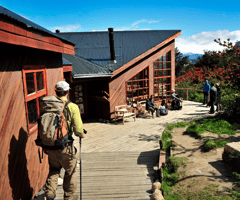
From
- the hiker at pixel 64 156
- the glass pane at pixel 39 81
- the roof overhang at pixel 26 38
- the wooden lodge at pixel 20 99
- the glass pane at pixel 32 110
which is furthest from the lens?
the glass pane at pixel 39 81

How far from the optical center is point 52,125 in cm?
306

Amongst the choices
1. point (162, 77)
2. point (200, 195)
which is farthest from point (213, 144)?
point (162, 77)

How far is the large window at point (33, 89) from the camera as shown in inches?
154

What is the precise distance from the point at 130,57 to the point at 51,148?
9425 millimetres

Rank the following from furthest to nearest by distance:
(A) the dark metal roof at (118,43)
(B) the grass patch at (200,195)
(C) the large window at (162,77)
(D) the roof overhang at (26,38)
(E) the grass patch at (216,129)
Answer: (C) the large window at (162,77), (A) the dark metal roof at (118,43), (E) the grass patch at (216,129), (B) the grass patch at (200,195), (D) the roof overhang at (26,38)

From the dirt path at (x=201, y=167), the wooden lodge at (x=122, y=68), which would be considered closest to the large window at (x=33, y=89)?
the dirt path at (x=201, y=167)

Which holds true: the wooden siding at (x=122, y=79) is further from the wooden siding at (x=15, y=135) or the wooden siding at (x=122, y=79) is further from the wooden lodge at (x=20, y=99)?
the wooden siding at (x=15, y=135)

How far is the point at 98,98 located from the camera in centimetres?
1146

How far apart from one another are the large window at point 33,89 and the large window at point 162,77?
9725 millimetres

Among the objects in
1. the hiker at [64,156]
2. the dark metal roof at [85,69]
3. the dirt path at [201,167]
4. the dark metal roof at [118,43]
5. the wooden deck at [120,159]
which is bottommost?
the wooden deck at [120,159]

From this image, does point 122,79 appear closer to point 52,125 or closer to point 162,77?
point 162,77

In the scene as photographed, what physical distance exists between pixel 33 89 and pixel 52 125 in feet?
4.93

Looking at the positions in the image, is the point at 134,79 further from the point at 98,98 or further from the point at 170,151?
the point at 170,151

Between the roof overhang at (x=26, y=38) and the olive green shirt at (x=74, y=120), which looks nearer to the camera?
the roof overhang at (x=26, y=38)
